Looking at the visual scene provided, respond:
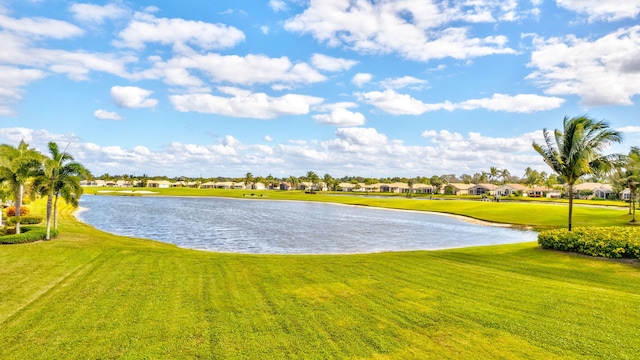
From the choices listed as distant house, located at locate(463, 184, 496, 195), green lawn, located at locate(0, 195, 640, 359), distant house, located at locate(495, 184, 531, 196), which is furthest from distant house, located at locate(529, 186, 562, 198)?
green lawn, located at locate(0, 195, 640, 359)

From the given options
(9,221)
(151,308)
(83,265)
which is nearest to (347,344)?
(151,308)

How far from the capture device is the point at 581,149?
76.2 ft

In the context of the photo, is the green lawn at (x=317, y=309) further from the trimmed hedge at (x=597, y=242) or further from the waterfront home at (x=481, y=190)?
the waterfront home at (x=481, y=190)

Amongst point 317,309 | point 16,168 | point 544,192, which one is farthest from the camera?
point 544,192

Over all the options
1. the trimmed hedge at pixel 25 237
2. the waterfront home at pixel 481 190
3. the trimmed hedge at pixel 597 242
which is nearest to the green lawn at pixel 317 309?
the trimmed hedge at pixel 597 242

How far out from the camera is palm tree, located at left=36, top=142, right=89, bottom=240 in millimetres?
27031

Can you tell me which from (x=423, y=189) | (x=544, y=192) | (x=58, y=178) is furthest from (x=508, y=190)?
(x=58, y=178)

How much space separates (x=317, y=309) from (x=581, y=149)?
20532 millimetres

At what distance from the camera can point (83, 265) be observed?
19.0 metres

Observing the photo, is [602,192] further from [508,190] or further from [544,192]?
[508,190]

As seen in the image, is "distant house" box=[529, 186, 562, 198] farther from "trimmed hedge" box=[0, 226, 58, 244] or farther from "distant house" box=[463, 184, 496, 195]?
"trimmed hedge" box=[0, 226, 58, 244]

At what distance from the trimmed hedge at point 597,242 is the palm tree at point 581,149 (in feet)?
12.6

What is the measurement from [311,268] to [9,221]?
100 feet

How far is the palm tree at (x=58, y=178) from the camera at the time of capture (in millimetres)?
27031
